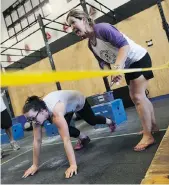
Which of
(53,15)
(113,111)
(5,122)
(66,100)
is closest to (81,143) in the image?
(66,100)

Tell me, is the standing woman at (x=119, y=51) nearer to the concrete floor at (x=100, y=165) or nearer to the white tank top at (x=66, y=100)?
the concrete floor at (x=100, y=165)

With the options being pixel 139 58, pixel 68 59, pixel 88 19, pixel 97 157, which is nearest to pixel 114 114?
pixel 97 157

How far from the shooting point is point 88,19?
1646 mm

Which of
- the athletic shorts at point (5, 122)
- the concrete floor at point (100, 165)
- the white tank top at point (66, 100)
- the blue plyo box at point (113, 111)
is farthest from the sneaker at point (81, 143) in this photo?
the athletic shorts at point (5, 122)

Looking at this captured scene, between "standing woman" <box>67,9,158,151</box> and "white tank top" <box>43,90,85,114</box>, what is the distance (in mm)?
448

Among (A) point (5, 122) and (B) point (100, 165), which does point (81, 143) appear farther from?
(A) point (5, 122)

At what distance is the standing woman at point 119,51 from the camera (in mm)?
1603

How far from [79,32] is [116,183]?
1.03m

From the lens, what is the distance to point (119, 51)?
5.38 ft

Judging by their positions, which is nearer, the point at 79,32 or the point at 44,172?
the point at 79,32

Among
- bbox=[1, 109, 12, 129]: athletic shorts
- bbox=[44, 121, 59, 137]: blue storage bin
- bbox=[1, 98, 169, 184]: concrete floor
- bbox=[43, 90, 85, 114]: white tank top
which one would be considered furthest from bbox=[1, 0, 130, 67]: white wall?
bbox=[1, 98, 169, 184]: concrete floor

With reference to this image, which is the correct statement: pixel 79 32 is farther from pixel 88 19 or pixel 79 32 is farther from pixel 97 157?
pixel 97 157

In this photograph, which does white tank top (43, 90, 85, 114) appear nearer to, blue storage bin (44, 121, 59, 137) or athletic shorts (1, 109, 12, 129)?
athletic shorts (1, 109, 12, 129)

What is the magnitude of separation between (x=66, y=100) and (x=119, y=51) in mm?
763
